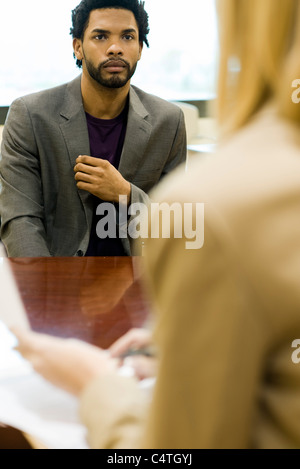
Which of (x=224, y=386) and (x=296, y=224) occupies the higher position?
(x=296, y=224)

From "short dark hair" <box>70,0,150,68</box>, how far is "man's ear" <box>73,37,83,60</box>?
0.05 feet

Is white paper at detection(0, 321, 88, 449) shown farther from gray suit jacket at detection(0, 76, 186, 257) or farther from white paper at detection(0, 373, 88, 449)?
gray suit jacket at detection(0, 76, 186, 257)

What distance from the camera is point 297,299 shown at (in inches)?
16.0

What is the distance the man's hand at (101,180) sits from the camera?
193cm

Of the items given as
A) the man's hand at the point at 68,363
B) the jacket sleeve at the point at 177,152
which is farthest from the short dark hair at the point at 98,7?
the man's hand at the point at 68,363

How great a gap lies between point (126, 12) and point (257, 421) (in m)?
1.94

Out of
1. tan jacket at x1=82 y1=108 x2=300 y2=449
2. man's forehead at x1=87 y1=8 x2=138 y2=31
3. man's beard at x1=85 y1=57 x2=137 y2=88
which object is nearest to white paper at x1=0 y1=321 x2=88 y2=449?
tan jacket at x1=82 y1=108 x2=300 y2=449

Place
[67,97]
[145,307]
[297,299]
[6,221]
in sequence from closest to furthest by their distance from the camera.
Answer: [297,299] < [145,307] < [6,221] < [67,97]

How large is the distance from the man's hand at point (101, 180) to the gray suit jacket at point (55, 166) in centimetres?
5

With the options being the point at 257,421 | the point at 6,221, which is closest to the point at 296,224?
the point at 257,421

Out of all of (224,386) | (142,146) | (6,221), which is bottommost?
(6,221)

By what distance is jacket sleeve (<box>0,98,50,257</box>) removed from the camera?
5.99ft

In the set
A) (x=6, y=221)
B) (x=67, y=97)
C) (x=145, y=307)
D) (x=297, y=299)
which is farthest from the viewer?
(x=67, y=97)

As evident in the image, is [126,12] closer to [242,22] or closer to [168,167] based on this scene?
A: [168,167]
